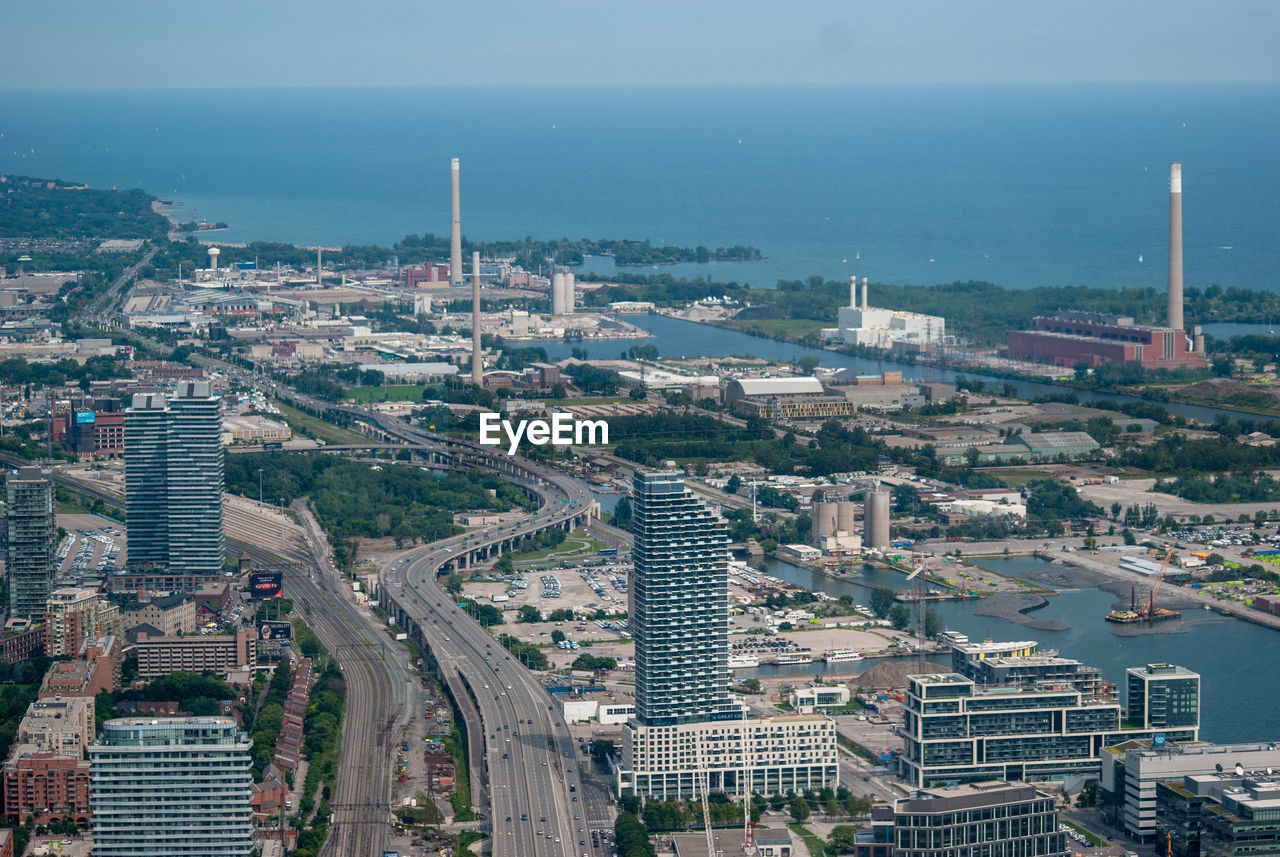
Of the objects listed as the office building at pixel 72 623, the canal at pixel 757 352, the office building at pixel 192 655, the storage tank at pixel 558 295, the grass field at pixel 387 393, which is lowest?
the office building at pixel 192 655

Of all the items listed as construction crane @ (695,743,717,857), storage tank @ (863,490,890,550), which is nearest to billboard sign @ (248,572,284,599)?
storage tank @ (863,490,890,550)

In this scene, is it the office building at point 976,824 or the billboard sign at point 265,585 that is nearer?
the office building at point 976,824

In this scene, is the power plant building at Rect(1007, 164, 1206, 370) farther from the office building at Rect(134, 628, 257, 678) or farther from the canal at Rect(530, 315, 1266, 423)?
the office building at Rect(134, 628, 257, 678)

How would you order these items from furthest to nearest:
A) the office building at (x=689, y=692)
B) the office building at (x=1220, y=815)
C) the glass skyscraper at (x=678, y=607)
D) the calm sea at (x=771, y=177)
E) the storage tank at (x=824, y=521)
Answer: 1. the calm sea at (x=771, y=177)
2. the storage tank at (x=824, y=521)
3. the glass skyscraper at (x=678, y=607)
4. the office building at (x=689, y=692)
5. the office building at (x=1220, y=815)

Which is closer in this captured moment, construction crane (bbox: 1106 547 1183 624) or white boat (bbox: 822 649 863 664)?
white boat (bbox: 822 649 863 664)

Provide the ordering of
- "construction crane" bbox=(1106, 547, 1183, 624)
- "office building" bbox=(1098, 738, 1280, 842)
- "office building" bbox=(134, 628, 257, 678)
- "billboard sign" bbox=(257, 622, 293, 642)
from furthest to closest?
1. "construction crane" bbox=(1106, 547, 1183, 624)
2. "billboard sign" bbox=(257, 622, 293, 642)
3. "office building" bbox=(134, 628, 257, 678)
4. "office building" bbox=(1098, 738, 1280, 842)

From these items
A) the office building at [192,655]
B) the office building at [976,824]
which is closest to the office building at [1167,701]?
the office building at [976,824]

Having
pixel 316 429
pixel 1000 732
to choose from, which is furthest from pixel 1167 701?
pixel 316 429

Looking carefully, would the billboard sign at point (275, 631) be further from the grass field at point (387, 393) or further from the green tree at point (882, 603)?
the grass field at point (387, 393)
